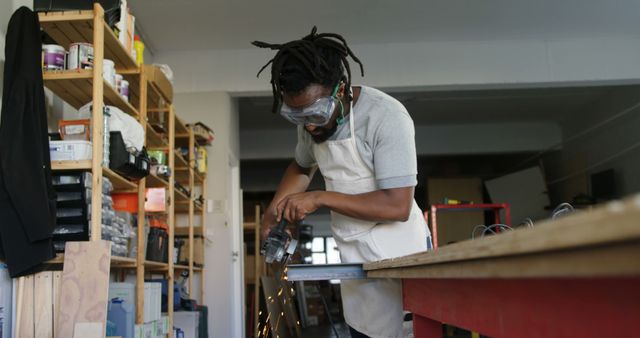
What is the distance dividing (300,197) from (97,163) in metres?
1.33

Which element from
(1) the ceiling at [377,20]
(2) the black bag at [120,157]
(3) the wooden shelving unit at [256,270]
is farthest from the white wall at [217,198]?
(2) the black bag at [120,157]

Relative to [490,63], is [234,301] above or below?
below

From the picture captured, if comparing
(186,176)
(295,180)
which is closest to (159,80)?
(186,176)

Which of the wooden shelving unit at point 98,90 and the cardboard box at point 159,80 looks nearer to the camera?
the wooden shelving unit at point 98,90

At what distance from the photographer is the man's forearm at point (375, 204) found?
1502 mm

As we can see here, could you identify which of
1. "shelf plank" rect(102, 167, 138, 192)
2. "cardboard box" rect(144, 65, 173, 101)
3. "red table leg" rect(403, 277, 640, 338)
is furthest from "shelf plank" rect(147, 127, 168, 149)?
"red table leg" rect(403, 277, 640, 338)

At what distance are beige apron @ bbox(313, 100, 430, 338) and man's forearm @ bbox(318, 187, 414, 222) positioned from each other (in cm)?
10

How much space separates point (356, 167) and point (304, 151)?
0.28 m

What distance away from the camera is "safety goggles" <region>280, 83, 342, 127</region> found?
1.55 m

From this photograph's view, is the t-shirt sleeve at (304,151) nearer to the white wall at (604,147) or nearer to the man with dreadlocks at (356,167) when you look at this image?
the man with dreadlocks at (356,167)

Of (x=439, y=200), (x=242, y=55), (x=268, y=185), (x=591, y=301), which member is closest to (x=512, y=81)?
(x=242, y=55)

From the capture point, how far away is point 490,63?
5.82m

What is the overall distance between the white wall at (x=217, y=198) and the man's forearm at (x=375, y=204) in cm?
395

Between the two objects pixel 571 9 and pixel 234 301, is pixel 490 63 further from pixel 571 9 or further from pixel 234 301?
pixel 234 301
